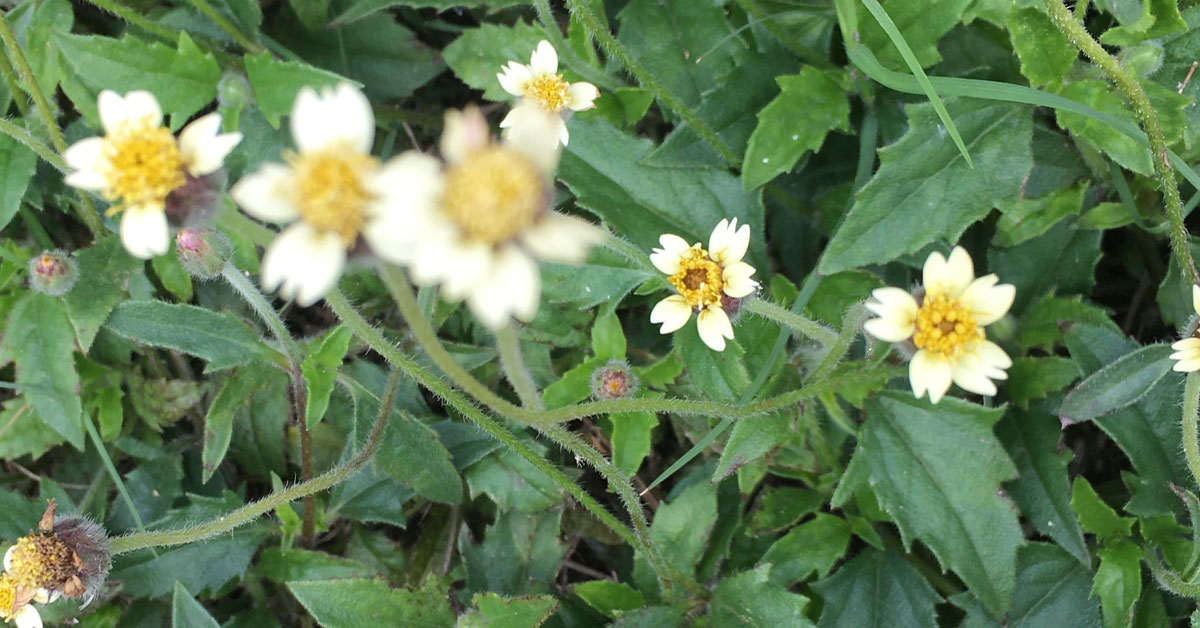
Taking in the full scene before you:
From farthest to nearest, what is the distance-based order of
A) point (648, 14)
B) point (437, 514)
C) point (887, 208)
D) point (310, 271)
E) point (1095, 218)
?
point (437, 514) → point (648, 14) → point (1095, 218) → point (887, 208) → point (310, 271)

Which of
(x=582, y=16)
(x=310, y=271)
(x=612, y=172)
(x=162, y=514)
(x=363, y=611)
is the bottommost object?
(x=162, y=514)

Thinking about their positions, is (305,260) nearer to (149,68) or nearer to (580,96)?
(580,96)

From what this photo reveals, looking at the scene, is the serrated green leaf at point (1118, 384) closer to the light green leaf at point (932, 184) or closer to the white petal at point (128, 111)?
the light green leaf at point (932, 184)

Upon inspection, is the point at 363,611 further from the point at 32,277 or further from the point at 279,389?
the point at 32,277

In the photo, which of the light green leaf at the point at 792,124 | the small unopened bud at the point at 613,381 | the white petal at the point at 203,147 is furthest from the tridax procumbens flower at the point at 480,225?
the light green leaf at the point at 792,124

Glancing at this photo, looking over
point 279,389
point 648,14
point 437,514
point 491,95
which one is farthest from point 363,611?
point 648,14

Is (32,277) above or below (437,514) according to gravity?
above

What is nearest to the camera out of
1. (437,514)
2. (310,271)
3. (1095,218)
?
(310,271)

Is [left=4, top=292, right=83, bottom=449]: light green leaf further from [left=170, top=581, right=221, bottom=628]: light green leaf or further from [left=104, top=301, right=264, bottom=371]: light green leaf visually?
[left=170, top=581, right=221, bottom=628]: light green leaf

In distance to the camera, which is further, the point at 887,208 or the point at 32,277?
the point at 32,277
